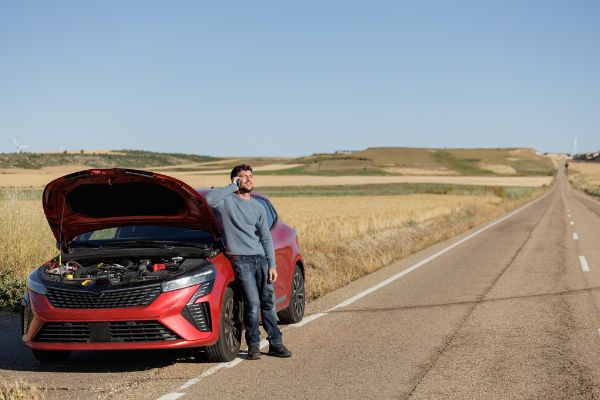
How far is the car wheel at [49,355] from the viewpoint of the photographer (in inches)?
262

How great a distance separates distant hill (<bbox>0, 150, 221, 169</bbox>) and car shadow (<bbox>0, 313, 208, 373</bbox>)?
9037 cm

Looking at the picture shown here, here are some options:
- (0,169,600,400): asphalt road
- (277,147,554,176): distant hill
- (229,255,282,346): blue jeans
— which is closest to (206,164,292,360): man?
(229,255,282,346): blue jeans

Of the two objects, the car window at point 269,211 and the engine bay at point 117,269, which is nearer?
the engine bay at point 117,269

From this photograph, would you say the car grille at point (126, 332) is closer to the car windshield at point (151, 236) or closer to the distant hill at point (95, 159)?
the car windshield at point (151, 236)

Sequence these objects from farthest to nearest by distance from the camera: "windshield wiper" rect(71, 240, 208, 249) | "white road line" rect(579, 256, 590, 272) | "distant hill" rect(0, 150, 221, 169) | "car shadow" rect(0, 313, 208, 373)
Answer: "distant hill" rect(0, 150, 221, 169) → "white road line" rect(579, 256, 590, 272) → "windshield wiper" rect(71, 240, 208, 249) → "car shadow" rect(0, 313, 208, 373)

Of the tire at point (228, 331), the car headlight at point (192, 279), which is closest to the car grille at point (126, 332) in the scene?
the car headlight at point (192, 279)

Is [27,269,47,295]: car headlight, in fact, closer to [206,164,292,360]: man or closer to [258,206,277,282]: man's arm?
[206,164,292,360]: man

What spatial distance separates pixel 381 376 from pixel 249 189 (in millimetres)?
2088

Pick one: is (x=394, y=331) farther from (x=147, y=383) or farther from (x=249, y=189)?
(x=147, y=383)

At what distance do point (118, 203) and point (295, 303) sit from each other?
2.65 m

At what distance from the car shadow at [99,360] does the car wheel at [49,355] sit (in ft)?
0.16

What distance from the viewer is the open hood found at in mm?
6477

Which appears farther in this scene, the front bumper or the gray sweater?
the gray sweater

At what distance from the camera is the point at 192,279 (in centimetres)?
622
